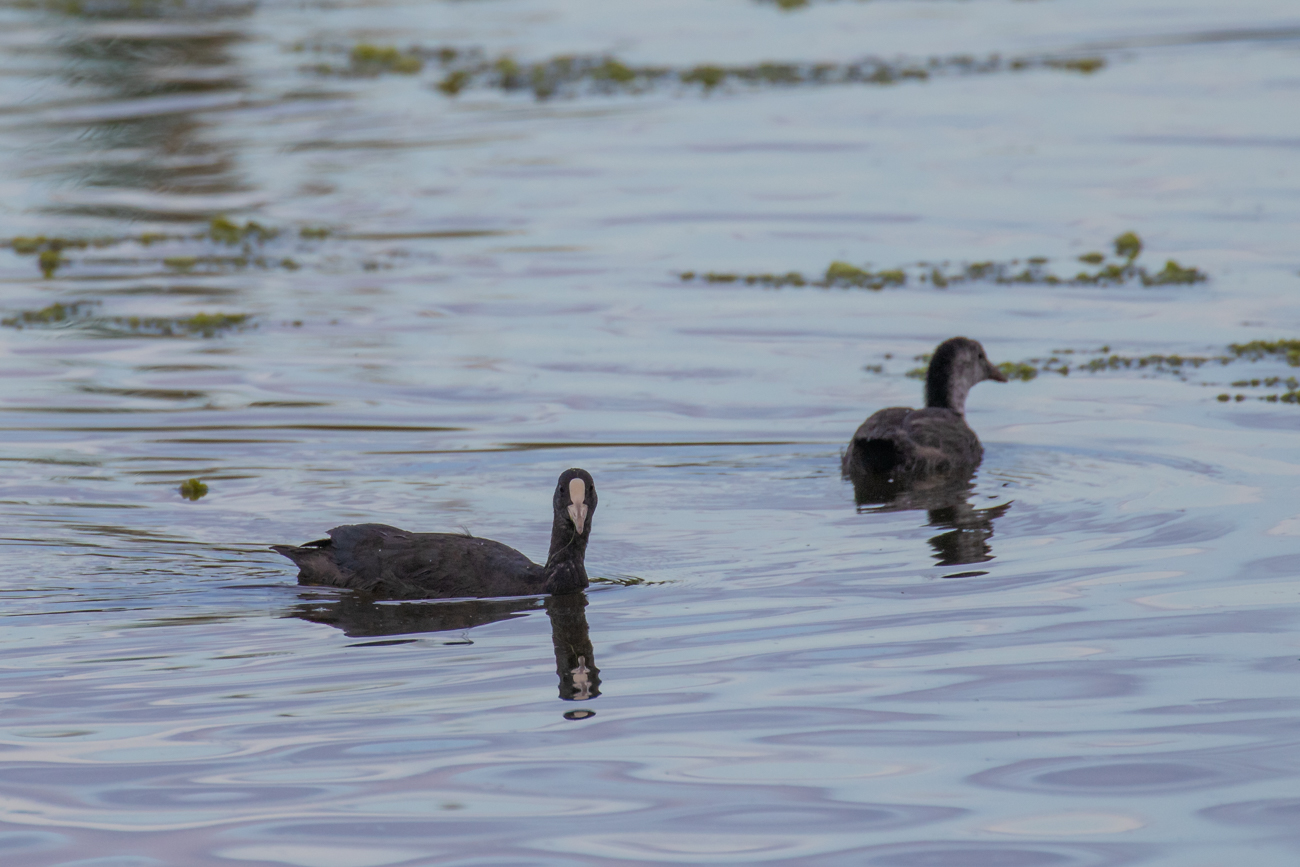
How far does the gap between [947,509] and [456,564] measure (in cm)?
317

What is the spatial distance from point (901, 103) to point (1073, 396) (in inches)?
464

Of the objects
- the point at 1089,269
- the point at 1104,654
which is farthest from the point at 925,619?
the point at 1089,269

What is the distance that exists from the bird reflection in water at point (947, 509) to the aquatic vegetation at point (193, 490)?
3.79 m

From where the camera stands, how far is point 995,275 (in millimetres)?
16438

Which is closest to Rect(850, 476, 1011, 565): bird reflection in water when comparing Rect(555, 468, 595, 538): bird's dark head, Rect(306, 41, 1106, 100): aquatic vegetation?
Rect(555, 468, 595, 538): bird's dark head

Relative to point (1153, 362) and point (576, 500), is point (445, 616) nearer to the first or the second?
point (576, 500)

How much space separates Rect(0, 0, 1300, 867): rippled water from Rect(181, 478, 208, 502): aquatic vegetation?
9 centimetres

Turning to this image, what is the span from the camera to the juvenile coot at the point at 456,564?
30.6 feet

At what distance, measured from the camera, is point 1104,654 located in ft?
26.7

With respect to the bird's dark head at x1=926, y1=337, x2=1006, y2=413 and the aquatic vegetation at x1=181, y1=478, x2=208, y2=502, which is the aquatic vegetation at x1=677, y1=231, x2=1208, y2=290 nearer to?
the bird's dark head at x1=926, y1=337, x2=1006, y2=413

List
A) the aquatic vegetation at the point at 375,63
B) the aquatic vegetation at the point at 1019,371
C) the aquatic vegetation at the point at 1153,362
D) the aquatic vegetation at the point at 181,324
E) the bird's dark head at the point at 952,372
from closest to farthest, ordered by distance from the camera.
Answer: the bird's dark head at the point at 952,372
the aquatic vegetation at the point at 1153,362
the aquatic vegetation at the point at 1019,371
the aquatic vegetation at the point at 181,324
the aquatic vegetation at the point at 375,63

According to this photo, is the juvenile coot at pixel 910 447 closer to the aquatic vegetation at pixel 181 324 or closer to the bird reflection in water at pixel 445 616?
the bird reflection in water at pixel 445 616

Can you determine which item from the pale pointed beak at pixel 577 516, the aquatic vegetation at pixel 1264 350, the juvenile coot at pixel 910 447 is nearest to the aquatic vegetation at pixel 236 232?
the juvenile coot at pixel 910 447

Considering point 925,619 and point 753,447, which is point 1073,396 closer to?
point 753,447
